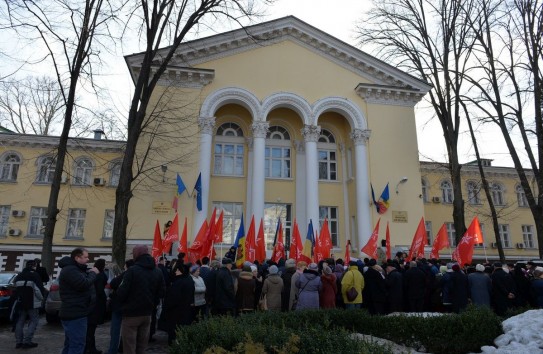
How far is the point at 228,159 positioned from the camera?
23.1 meters

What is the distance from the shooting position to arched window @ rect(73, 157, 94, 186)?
998 inches

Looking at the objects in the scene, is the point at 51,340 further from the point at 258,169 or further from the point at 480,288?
the point at 258,169

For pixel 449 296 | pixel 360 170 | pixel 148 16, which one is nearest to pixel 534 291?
pixel 449 296

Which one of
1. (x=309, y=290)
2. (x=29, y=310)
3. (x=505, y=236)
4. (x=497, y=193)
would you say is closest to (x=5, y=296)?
(x=29, y=310)

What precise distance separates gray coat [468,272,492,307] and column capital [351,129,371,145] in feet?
42.6

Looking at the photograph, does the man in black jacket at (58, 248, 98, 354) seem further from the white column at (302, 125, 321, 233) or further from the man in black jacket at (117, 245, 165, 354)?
the white column at (302, 125, 321, 233)

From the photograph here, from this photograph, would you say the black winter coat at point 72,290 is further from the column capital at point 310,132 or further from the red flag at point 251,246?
the column capital at point 310,132

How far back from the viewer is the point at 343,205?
23.7 m

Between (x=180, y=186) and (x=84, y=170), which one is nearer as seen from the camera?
(x=180, y=186)

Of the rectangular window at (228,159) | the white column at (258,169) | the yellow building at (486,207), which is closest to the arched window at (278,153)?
the rectangular window at (228,159)

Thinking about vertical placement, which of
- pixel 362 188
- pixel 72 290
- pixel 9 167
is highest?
pixel 9 167

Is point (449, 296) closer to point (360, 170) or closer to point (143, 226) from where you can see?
point (360, 170)

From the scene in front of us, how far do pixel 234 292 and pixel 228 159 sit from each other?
14.6 m

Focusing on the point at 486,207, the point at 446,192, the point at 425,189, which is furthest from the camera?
the point at 486,207
